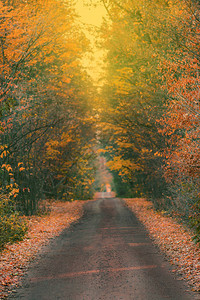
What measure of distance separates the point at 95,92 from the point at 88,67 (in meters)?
3.51

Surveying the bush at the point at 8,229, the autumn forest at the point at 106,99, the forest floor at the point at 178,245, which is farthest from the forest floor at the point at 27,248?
the forest floor at the point at 178,245

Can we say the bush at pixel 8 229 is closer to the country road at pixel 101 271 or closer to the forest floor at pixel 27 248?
the forest floor at pixel 27 248

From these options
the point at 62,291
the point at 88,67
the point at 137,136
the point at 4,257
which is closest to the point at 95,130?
the point at 88,67

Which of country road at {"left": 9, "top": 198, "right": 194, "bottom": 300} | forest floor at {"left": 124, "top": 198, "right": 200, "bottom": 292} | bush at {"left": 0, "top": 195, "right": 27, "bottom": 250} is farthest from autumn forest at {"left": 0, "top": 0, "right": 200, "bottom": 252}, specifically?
country road at {"left": 9, "top": 198, "right": 194, "bottom": 300}

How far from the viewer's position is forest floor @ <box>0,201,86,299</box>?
7.80 metres

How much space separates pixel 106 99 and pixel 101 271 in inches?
632

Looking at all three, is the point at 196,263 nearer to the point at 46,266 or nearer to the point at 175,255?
the point at 175,255

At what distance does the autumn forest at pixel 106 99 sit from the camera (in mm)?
10656

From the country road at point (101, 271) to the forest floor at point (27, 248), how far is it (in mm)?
289

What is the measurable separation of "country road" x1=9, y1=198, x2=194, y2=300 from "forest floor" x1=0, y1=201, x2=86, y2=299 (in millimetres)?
289

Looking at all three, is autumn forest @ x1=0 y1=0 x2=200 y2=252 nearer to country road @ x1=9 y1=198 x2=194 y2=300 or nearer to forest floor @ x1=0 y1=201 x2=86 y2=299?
forest floor @ x1=0 y1=201 x2=86 y2=299

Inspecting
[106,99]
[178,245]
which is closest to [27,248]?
[178,245]

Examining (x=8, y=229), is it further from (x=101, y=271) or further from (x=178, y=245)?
(x=178, y=245)

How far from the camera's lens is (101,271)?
8.30 m
